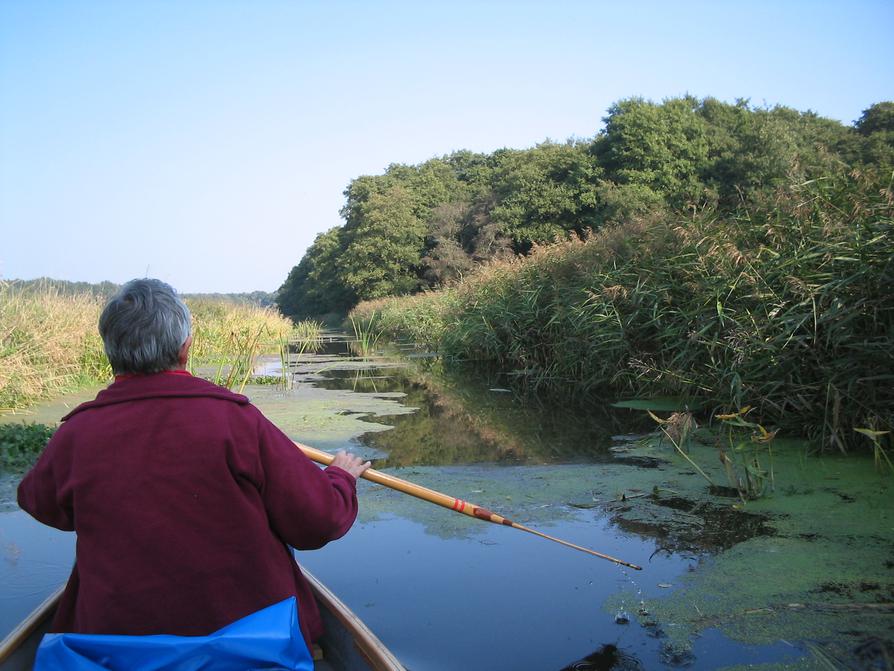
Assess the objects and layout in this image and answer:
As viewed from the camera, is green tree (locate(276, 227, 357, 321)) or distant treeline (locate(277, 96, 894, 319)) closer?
distant treeline (locate(277, 96, 894, 319))

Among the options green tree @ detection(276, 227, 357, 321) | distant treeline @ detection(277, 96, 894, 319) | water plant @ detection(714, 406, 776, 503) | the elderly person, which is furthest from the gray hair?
green tree @ detection(276, 227, 357, 321)

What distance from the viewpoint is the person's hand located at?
2039mm

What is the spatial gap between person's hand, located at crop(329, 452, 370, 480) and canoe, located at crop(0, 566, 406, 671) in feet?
1.33

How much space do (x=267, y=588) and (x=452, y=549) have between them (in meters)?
1.99

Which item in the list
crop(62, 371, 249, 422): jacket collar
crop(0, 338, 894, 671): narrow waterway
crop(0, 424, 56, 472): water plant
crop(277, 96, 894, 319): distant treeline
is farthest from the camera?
crop(277, 96, 894, 319): distant treeline

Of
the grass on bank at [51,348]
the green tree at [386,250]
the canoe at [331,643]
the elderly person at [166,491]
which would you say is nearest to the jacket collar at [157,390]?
the elderly person at [166,491]

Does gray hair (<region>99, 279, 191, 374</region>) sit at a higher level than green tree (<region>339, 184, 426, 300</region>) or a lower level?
lower

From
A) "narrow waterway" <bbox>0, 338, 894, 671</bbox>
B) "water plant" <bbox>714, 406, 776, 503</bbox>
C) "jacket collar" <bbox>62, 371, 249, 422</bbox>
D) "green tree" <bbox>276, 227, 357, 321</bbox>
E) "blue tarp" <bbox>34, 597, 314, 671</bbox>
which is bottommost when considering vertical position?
"narrow waterway" <bbox>0, 338, 894, 671</bbox>

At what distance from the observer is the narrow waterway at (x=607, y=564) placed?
2.51 meters

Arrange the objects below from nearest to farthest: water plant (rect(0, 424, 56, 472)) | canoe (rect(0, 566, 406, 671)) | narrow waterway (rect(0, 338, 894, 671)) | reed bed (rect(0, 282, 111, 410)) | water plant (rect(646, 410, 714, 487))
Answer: canoe (rect(0, 566, 406, 671))
narrow waterway (rect(0, 338, 894, 671))
water plant (rect(646, 410, 714, 487))
water plant (rect(0, 424, 56, 472))
reed bed (rect(0, 282, 111, 410))

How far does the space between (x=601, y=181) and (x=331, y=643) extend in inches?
1124

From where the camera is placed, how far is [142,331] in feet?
5.46

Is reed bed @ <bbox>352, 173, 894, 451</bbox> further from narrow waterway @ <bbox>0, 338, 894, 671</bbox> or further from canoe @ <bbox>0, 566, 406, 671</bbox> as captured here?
canoe @ <bbox>0, 566, 406, 671</bbox>

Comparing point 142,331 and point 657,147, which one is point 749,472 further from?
point 657,147
